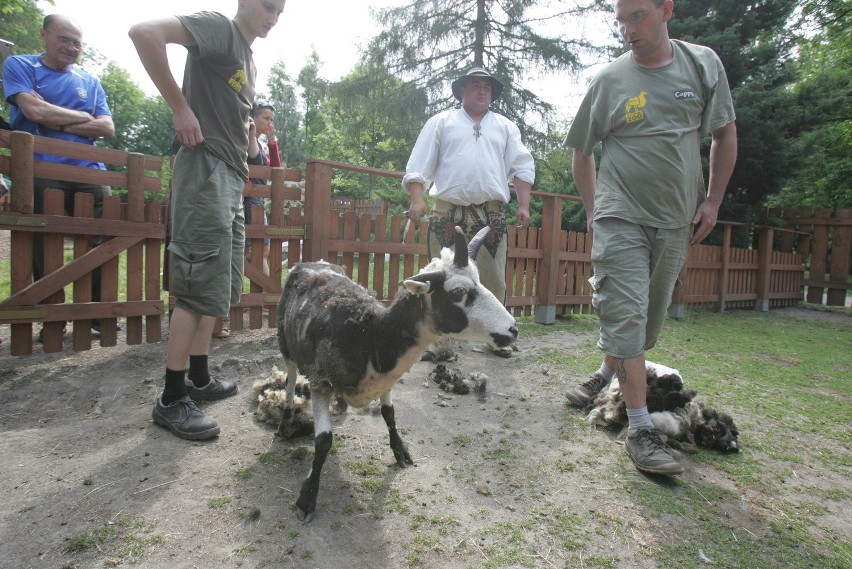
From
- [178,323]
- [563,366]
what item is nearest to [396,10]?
[563,366]

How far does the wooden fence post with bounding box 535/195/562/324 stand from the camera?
7883mm

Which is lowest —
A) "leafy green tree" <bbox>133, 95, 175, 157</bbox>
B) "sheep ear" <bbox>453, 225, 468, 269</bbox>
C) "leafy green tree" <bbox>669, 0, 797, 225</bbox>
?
"sheep ear" <bbox>453, 225, 468, 269</bbox>

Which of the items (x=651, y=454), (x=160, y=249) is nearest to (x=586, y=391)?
(x=651, y=454)

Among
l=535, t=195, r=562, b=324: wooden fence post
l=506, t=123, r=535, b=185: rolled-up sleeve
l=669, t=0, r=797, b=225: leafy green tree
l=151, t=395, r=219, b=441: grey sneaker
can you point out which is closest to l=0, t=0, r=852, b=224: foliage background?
l=669, t=0, r=797, b=225: leafy green tree

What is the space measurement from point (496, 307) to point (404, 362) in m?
0.58

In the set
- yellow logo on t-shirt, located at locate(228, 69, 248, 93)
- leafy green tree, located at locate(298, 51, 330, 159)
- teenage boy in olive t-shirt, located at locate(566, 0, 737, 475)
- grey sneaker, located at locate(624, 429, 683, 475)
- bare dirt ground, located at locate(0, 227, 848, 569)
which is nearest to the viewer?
bare dirt ground, located at locate(0, 227, 848, 569)

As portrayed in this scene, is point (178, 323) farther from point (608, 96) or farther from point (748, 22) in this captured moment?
point (748, 22)

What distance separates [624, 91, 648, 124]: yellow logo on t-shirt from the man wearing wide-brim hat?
1.70 metres

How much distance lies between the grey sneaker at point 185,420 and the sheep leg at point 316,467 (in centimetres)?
92

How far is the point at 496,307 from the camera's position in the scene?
257 centimetres

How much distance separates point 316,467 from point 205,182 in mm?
1864

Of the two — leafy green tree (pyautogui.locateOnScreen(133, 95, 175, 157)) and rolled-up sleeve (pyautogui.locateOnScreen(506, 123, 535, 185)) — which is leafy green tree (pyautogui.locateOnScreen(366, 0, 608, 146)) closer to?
rolled-up sleeve (pyautogui.locateOnScreen(506, 123, 535, 185))

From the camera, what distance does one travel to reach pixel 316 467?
2.40 m

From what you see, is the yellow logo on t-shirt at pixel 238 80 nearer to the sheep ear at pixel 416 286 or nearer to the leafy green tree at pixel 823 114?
the sheep ear at pixel 416 286
